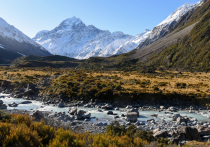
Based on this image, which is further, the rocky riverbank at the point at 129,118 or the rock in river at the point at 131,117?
the rock in river at the point at 131,117

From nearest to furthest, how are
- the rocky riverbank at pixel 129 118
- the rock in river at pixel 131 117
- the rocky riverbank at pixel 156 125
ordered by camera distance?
1. the rocky riverbank at pixel 156 125
2. the rocky riverbank at pixel 129 118
3. the rock in river at pixel 131 117

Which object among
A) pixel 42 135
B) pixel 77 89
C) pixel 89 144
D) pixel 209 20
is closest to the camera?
pixel 89 144

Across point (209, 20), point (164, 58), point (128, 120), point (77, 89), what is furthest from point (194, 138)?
point (209, 20)

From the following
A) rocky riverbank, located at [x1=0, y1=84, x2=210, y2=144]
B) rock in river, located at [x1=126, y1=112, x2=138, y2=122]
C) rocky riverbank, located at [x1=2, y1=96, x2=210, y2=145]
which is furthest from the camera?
rock in river, located at [x1=126, y1=112, x2=138, y2=122]

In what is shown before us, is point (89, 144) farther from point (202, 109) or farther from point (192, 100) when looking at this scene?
point (192, 100)

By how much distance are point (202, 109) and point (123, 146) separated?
22.3 metres

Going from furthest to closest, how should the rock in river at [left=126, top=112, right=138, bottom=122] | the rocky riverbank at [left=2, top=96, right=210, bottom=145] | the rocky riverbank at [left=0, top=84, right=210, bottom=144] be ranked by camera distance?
the rock in river at [left=126, top=112, right=138, bottom=122]
the rocky riverbank at [left=0, top=84, right=210, bottom=144]
the rocky riverbank at [left=2, top=96, right=210, bottom=145]

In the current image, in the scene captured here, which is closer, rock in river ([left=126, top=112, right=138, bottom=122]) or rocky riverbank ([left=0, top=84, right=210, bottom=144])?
rocky riverbank ([left=0, top=84, right=210, bottom=144])

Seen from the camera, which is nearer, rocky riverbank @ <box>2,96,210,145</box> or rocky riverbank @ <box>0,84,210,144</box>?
rocky riverbank @ <box>2,96,210,145</box>

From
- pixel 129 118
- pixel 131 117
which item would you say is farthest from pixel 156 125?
pixel 129 118

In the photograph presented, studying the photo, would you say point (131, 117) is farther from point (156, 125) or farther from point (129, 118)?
point (156, 125)

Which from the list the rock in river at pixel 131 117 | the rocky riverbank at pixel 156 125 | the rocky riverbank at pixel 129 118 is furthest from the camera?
the rock in river at pixel 131 117

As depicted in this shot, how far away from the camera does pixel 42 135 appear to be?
6.47 metres

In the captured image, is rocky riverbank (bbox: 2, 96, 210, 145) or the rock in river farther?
the rock in river
